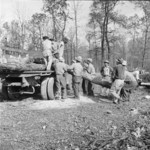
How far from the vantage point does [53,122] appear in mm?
5465

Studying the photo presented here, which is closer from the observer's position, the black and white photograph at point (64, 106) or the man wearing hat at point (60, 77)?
the black and white photograph at point (64, 106)

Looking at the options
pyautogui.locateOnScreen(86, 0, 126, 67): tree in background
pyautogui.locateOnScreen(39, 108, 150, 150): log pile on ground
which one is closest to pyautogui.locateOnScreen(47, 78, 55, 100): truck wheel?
pyautogui.locateOnScreen(39, 108, 150, 150): log pile on ground

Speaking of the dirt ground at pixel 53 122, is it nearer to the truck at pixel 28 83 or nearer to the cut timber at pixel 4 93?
the truck at pixel 28 83

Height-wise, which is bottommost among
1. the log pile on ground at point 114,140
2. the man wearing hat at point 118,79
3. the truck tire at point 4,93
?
the log pile on ground at point 114,140

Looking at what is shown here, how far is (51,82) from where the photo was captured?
8.21m

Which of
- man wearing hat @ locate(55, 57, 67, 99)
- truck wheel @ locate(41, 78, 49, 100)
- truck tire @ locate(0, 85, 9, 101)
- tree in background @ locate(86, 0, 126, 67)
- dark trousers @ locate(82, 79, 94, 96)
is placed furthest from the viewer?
tree in background @ locate(86, 0, 126, 67)

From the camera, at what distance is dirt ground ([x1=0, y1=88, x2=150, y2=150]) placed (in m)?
4.33

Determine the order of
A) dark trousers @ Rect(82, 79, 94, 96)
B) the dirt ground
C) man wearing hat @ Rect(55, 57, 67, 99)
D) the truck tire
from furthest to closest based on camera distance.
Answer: dark trousers @ Rect(82, 79, 94, 96) < the truck tire < man wearing hat @ Rect(55, 57, 67, 99) < the dirt ground

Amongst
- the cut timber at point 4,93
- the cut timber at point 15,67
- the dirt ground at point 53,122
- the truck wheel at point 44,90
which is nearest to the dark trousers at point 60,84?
the truck wheel at point 44,90

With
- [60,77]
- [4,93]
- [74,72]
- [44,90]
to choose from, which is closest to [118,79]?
[74,72]

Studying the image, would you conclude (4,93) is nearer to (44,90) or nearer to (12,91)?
(12,91)

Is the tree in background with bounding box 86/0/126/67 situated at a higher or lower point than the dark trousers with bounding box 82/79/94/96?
higher

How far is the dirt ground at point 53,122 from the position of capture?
433 centimetres

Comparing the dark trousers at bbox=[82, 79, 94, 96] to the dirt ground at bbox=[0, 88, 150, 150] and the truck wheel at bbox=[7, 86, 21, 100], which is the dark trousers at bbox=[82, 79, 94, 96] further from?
the truck wheel at bbox=[7, 86, 21, 100]
